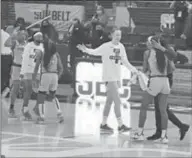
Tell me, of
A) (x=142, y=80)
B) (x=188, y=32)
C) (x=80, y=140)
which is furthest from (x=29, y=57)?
(x=188, y=32)

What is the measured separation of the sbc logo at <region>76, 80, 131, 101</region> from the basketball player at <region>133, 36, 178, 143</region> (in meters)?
6.71

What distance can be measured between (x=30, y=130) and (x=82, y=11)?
13578 millimetres

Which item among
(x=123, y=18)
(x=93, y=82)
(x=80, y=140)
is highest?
(x=123, y=18)

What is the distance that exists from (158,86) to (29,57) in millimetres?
3500

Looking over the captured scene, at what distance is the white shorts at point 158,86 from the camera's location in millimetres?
10609

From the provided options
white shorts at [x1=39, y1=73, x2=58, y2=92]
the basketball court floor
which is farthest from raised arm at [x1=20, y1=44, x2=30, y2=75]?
the basketball court floor

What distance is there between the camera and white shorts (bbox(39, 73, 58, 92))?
1264 cm

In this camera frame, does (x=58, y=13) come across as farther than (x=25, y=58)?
Yes

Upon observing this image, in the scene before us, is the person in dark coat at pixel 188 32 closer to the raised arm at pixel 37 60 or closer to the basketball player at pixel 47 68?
the basketball player at pixel 47 68

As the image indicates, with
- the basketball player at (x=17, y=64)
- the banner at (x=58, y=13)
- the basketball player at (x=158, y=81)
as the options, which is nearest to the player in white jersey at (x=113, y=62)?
the basketball player at (x=158, y=81)

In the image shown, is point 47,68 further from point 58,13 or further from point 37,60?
point 58,13

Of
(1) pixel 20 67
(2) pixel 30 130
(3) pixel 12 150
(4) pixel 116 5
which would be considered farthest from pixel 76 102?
(4) pixel 116 5

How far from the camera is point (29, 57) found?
13.0 m

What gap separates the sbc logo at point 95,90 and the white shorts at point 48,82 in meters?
4.80
